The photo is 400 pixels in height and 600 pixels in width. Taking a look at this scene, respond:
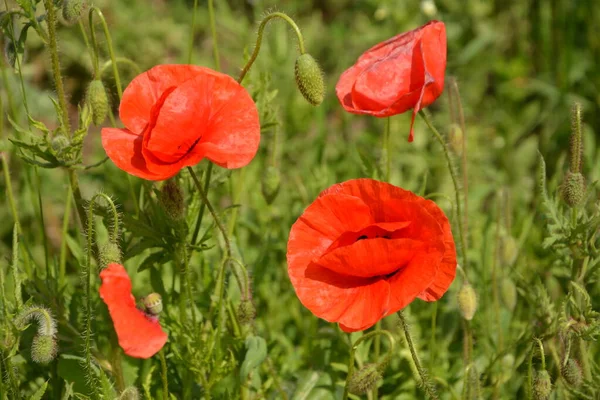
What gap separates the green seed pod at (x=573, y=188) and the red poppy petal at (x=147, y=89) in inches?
37.2

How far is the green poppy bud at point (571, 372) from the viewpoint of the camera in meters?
2.10

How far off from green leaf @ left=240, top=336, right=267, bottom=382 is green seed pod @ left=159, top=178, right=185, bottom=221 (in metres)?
0.41

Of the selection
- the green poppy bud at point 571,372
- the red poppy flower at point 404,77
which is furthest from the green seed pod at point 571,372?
the red poppy flower at point 404,77

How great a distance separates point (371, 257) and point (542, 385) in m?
0.56

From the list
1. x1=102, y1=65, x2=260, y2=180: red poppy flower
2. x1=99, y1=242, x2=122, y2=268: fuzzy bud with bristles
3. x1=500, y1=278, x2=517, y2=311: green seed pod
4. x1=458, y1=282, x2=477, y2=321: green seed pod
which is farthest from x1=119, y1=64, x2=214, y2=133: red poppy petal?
x1=500, y1=278, x2=517, y2=311: green seed pod

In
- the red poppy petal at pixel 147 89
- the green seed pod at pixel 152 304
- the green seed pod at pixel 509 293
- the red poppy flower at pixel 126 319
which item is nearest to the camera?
the red poppy flower at pixel 126 319

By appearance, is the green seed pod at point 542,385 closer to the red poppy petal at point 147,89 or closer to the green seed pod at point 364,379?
the green seed pod at point 364,379

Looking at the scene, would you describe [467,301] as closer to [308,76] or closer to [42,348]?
[308,76]

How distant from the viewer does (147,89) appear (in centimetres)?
204

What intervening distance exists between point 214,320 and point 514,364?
0.93 metres

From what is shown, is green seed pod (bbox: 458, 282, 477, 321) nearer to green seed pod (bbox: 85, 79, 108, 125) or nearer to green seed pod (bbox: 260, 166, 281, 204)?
green seed pod (bbox: 260, 166, 281, 204)

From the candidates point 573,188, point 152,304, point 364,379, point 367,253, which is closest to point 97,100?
point 152,304

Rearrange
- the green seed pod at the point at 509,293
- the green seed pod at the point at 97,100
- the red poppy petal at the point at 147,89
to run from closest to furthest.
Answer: the red poppy petal at the point at 147,89, the green seed pod at the point at 97,100, the green seed pod at the point at 509,293

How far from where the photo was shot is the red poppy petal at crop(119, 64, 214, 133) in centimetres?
202
